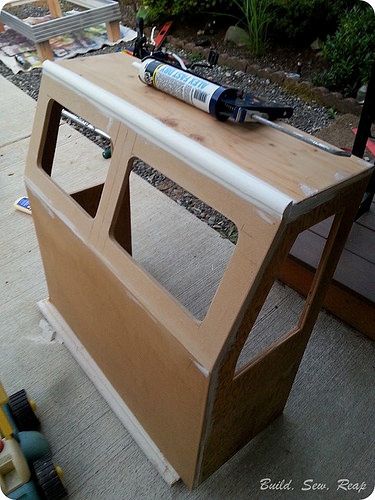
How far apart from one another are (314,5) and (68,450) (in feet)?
12.9

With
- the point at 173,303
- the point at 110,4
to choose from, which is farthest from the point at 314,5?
the point at 173,303

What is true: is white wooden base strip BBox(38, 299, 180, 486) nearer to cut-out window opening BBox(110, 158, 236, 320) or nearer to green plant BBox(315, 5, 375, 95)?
cut-out window opening BBox(110, 158, 236, 320)

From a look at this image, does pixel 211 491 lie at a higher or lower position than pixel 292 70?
lower

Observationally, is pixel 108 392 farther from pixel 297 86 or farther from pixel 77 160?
pixel 297 86

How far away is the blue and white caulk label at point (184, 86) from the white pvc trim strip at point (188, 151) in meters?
0.12

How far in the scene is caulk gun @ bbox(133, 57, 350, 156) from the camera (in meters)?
1.05

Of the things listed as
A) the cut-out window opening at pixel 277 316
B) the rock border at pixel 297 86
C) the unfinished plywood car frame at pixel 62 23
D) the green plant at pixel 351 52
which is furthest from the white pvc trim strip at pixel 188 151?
the unfinished plywood car frame at pixel 62 23

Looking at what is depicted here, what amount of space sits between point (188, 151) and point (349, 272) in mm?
1183

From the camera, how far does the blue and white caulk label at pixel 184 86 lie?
3.59ft

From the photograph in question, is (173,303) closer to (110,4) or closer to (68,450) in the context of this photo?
(68,450)

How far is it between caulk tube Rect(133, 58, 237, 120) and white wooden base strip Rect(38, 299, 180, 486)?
44.7 inches

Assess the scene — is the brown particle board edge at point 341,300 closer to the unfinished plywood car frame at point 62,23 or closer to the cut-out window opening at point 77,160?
the cut-out window opening at point 77,160

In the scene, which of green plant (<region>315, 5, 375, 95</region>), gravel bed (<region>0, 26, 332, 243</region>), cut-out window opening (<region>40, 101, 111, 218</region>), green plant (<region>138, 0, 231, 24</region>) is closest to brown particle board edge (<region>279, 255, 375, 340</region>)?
gravel bed (<region>0, 26, 332, 243</region>)

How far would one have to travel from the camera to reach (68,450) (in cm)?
156
